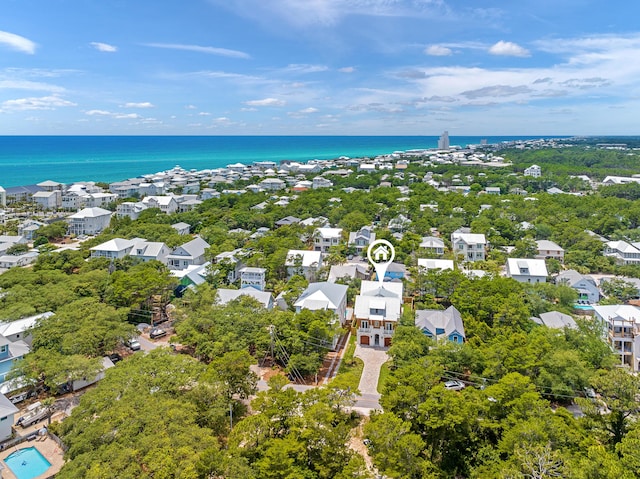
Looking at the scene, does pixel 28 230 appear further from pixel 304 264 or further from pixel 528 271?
pixel 528 271

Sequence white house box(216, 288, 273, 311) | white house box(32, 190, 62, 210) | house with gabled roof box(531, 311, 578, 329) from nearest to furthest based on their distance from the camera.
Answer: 1. house with gabled roof box(531, 311, 578, 329)
2. white house box(216, 288, 273, 311)
3. white house box(32, 190, 62, 210)

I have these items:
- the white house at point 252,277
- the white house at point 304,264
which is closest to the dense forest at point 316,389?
the white house at point 304,264

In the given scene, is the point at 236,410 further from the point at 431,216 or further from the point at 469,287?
the point at 431,216

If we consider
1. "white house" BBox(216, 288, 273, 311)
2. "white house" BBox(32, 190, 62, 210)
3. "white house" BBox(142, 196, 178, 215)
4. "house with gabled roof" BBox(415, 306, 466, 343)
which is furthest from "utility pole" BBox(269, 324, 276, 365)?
"white house" BBox(32, 190, 62, 210)

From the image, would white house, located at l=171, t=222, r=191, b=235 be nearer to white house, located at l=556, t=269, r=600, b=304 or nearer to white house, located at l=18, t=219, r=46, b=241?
white house, located at l=18, t=219, r=46, b=241

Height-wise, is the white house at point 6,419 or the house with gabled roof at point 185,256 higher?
the house with gabled roof at point 185,256

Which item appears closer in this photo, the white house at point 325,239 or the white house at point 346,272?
the white house at point 346,272

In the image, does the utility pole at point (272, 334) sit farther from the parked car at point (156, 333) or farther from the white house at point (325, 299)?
the parked car at point (156, 333)
